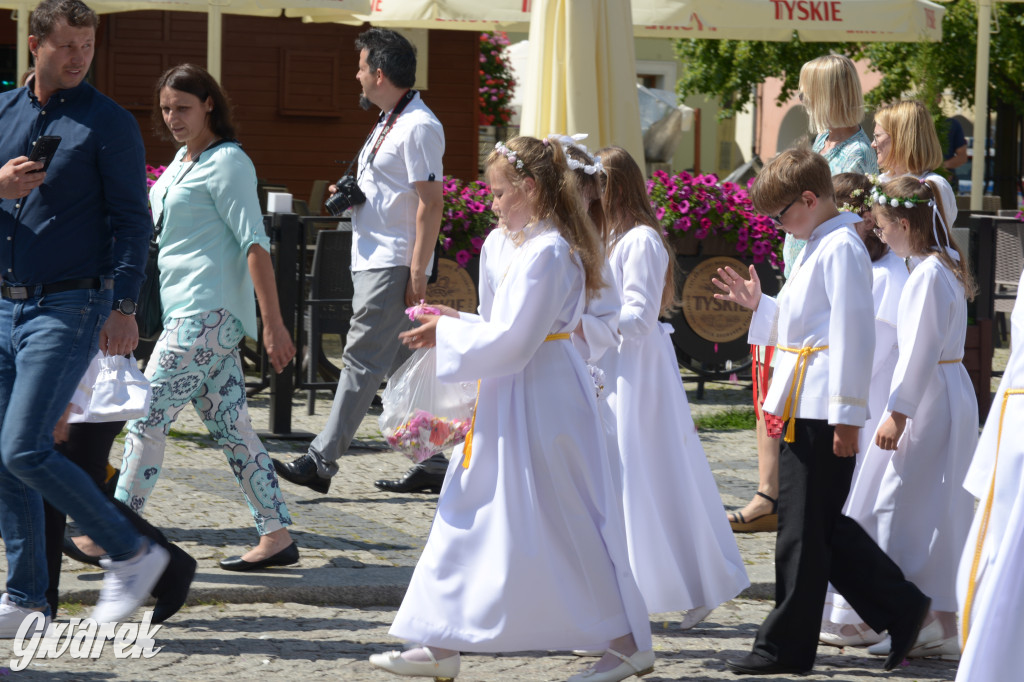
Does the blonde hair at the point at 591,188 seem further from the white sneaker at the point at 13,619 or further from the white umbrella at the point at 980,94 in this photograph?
the white umbrella at the point at 980,94

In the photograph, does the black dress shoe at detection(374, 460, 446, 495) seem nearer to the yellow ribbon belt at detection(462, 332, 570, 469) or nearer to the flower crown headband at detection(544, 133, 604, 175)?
the flower crown headband at detection(544, 133, 604, 175)

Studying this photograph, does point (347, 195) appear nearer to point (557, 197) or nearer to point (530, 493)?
point (557, 197)

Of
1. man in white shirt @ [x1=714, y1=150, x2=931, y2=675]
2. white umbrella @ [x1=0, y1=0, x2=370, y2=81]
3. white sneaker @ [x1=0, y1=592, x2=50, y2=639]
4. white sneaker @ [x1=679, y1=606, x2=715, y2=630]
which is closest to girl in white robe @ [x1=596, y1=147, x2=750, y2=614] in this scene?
white sneaker @ [x1=679, y1=606, x2=715, y2=630]

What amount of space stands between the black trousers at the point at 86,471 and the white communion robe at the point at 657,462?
62.9 inches

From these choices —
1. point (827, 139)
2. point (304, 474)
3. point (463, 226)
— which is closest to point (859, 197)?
point (827, 139)

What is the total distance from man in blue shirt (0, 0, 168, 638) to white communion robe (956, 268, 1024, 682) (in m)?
2.41

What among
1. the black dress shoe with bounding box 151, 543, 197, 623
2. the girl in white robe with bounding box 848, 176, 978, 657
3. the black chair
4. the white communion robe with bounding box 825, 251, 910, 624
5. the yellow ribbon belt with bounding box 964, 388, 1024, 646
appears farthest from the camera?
the black chair

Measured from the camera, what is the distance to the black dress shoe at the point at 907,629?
14.7ft

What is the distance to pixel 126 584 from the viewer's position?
4445 millimetres

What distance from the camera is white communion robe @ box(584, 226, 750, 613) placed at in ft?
16.4

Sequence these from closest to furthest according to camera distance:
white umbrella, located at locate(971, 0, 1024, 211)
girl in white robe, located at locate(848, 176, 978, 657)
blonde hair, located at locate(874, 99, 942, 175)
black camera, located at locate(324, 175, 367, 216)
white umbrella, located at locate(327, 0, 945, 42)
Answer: girl in white robe, located at locate(848, 176, 978, 657), blonde hair, located at locate(874, 99, 942, 175), black camera, located at locate(324, 175, 367, 216), white umbrella, located at locate(971, 0, 1024, 211), white umbrella, located at locate(327, 0, 945, 42)

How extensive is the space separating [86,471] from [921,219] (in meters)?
2.89

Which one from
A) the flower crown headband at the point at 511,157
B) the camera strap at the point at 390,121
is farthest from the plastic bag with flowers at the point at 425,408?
the camera strap at the point at 390,121

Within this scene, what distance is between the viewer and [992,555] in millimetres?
3441
